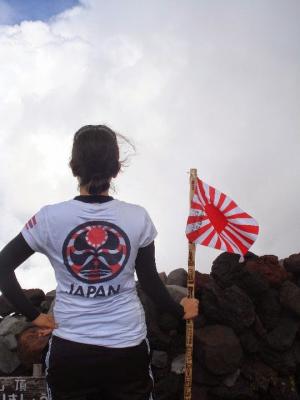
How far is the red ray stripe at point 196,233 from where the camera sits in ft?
14.0

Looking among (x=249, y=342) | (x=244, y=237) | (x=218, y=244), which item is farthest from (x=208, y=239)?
(x=249, y=342)

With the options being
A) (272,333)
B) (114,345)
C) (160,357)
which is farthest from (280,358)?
(114,345)

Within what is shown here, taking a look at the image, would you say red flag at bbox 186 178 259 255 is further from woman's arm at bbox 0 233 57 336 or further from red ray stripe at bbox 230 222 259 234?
woman's arm at bbox 0 233 57 336

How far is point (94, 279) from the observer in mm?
2639

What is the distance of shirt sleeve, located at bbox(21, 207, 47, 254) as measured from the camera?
8.82 feet

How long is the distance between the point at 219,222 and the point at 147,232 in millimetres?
1722

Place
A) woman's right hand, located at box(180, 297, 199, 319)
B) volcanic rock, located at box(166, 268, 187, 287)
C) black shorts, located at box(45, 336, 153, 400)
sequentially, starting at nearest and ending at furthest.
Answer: black shorts, located at box(45, 336, 153, 400)
woman's right hand, located at box(180, 297, 199, 319)
volcanic rock, located at box(166, 268, 187, 287)

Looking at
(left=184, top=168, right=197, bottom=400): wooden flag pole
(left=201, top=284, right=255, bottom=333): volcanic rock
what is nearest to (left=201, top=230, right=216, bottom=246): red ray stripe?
(left=184, top=168, right=197, bottom=400): wooden flag pole

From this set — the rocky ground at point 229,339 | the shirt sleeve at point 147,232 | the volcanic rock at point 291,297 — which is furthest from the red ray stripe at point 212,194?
the volcanic rock at point 291,297

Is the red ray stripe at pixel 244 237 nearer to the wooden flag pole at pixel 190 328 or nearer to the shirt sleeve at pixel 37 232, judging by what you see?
the wooden flag pole at pixel 190 328

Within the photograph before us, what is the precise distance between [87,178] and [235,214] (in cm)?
203

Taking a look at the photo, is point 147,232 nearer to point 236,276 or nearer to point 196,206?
point 196,206

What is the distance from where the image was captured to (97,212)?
2.68 metres

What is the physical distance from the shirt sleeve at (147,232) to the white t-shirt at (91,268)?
0.08 m
